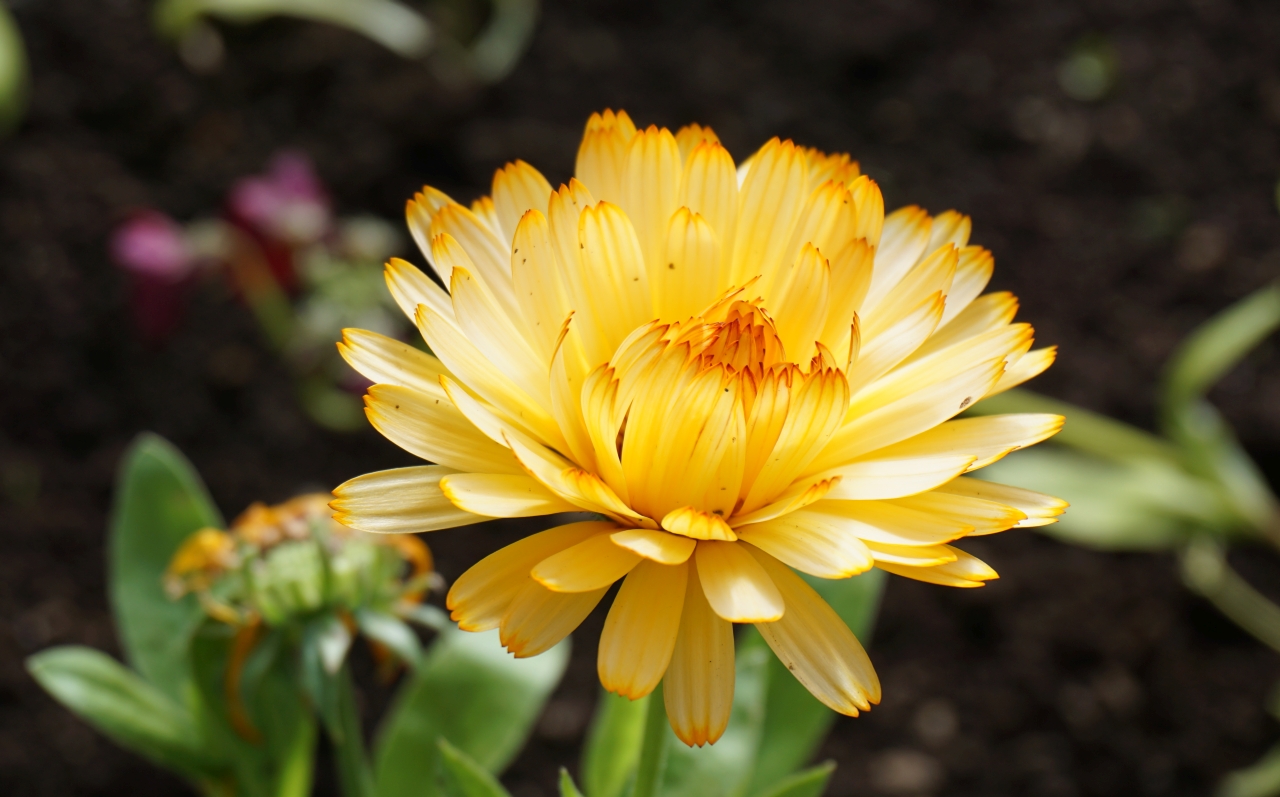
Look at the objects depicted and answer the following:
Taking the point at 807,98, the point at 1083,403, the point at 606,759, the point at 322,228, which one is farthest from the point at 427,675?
the point at 807,98

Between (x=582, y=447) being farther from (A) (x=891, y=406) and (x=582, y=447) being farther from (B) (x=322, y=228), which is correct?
(B) (x=322, y=228)

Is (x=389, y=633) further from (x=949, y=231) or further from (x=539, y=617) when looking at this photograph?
(x=949, y=231)

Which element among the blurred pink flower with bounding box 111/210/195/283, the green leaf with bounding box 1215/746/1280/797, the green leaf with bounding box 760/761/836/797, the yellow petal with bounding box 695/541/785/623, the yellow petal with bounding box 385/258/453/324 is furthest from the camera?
the blurred pink flower with bounding box 111/210/195/283

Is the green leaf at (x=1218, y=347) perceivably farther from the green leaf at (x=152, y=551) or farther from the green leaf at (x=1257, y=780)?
the green leaf at (x=152, y=551)

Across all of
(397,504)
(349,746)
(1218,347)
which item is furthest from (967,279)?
(1218,347)

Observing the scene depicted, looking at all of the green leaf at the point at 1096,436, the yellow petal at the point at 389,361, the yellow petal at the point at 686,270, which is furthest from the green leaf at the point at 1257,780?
the yellow petal at the point at 389,361

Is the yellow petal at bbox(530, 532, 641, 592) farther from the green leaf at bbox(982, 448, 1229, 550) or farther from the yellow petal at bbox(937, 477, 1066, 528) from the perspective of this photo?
the green leaf at bbox(982, 448, 1229, 550)

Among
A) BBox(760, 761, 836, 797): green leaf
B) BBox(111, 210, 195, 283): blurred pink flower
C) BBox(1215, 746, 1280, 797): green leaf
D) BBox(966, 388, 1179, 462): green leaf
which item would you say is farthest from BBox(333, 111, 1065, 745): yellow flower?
BBox(111, 210, 195, 283): blurred pink flower
